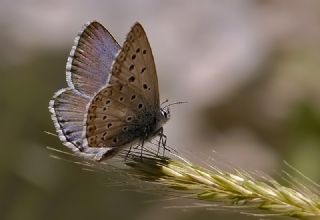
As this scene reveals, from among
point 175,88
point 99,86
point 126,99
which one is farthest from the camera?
point 175,88

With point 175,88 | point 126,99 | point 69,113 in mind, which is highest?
point 175,88

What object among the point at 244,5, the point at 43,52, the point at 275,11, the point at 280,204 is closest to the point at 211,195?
the point at 280,204

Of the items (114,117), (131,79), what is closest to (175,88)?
(114,117)

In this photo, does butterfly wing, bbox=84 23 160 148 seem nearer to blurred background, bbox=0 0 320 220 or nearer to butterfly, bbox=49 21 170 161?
butterfly, bbox=49 21 170 161

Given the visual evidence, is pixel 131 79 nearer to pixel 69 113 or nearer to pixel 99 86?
pixel 99 86

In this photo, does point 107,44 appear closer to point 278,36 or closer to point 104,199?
point 104,199

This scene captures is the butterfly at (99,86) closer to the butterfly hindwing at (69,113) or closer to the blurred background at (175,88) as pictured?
the butterfly hindwing at (69,113)

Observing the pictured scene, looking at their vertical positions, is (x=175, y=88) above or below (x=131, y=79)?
above

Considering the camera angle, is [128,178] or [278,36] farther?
[278,36]
